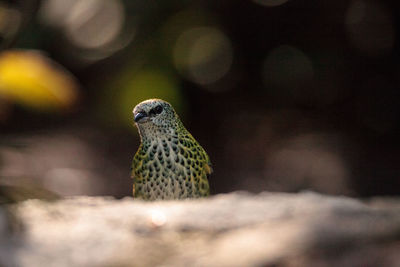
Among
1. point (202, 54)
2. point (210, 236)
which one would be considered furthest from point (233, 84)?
point (210, 236)

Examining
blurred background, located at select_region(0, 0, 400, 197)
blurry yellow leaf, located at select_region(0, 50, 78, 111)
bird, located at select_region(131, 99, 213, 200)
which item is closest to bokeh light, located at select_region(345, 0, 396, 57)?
blurred background, located at select_region(0, 0, 400, 197)

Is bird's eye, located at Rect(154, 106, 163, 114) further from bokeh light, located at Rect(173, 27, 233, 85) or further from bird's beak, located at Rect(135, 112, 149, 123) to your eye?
bokeh light, located at Rect(173, 27, 233, 85)

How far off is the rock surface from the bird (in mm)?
1204

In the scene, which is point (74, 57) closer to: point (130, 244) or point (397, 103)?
point (397, 103)

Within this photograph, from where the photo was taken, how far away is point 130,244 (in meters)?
2.06

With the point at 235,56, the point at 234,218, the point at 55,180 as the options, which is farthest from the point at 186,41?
the point at 234,218

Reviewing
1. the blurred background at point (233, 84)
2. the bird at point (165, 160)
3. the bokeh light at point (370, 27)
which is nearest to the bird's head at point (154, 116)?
the bird at point (165, 160)

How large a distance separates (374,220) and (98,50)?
7.45m

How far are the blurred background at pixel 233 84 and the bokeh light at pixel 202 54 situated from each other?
0.05 feet

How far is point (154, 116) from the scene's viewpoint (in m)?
3.80

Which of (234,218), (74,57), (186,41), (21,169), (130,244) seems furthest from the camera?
(74,57)

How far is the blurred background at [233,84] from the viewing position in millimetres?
8258

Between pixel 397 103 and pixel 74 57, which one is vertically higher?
pixel 74 57

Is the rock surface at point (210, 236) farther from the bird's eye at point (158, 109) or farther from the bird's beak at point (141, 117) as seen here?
the bird's eye at point (158, 109)
